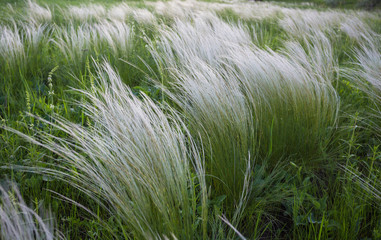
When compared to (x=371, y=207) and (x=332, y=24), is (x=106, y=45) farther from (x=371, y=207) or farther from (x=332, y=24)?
(x=332, y=24)

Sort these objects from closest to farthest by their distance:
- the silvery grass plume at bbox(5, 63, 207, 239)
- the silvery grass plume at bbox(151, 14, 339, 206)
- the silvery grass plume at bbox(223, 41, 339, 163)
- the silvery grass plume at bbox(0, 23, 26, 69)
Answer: the silvery grass plume at bbox(5, 63, 207, 239) → the silvery grass plume at bbox(151, 14, 339, 206) → the silvery grass plume at bbox(223, 41, 339, 163) → the silvery grass plume at bbox(0, 23, 26, 69)

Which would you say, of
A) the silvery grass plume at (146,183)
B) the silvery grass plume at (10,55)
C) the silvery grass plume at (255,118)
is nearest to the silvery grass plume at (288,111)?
the silvery grass plume at (255,118)

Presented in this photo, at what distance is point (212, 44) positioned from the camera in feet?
6.71

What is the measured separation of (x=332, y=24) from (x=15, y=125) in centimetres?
460

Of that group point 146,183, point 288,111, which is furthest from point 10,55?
point 288,111

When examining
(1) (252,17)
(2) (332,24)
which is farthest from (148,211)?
(1) (252,17)

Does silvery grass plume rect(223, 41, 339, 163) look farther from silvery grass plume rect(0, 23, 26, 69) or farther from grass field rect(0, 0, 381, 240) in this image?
silvery grass plume rect(0, 23, 26, 69)

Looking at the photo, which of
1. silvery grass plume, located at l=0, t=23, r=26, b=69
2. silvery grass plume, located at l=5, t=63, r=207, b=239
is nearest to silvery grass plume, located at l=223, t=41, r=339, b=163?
silvery grass plume, located at l=5, t=63, r=207, b=239

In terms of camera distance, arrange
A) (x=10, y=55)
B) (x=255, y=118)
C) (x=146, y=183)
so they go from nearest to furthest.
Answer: (x=146, y=183) < (x=255, y=118) < (x=10, y=55)

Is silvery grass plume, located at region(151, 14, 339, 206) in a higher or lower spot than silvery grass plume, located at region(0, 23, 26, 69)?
lower

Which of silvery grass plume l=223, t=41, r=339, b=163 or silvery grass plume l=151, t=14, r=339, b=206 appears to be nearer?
silvery grass plume l=151, t=14, r=339, b=206

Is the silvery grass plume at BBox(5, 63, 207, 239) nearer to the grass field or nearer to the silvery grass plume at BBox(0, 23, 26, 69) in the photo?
the grass field

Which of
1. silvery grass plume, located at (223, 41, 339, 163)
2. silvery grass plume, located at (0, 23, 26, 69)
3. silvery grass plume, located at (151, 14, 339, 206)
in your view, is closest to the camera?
silvery grass plume, located at (151, 14, 339, 206)

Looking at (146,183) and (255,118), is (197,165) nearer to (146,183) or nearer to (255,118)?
(146,183)
